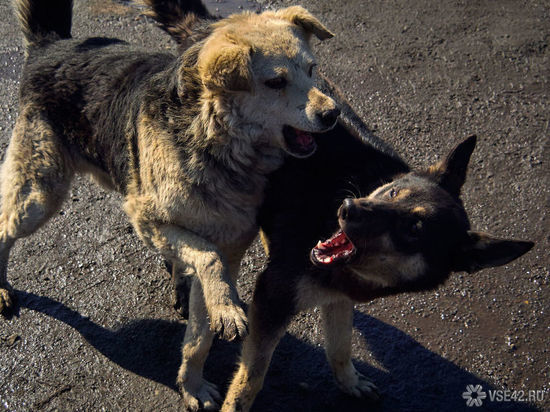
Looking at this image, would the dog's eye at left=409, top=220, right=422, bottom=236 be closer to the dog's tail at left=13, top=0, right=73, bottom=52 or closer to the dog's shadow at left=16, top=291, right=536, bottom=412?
the dog's shadow at left=16, top=291, right=536, bottom=412

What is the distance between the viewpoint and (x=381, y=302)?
4672 millimetres

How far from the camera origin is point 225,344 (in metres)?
4.45

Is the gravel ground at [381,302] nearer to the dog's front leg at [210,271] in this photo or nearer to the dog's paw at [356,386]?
the dog's paw at [356,386]

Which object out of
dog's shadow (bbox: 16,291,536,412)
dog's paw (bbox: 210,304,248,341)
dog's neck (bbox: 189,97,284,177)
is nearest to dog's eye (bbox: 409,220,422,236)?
dog's neck (bbox: 189,97,284,177)

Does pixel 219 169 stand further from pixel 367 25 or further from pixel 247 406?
pixel 367 25

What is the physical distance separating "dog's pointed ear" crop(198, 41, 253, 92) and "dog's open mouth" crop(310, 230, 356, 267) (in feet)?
3.47

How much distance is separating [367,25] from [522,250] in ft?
16.1

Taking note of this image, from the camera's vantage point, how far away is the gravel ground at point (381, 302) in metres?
4.14

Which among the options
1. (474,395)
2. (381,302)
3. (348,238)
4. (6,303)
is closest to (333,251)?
(348,238)

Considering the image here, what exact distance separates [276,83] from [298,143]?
0.38m

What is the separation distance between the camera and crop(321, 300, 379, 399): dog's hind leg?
12.9 ft


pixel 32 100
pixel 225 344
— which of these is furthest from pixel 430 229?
pixel 32 100

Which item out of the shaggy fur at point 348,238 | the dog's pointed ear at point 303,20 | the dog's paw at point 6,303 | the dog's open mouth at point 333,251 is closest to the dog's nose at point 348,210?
the shaggy fur at point 348,238

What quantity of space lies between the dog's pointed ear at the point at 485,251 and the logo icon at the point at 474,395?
1242 mm
